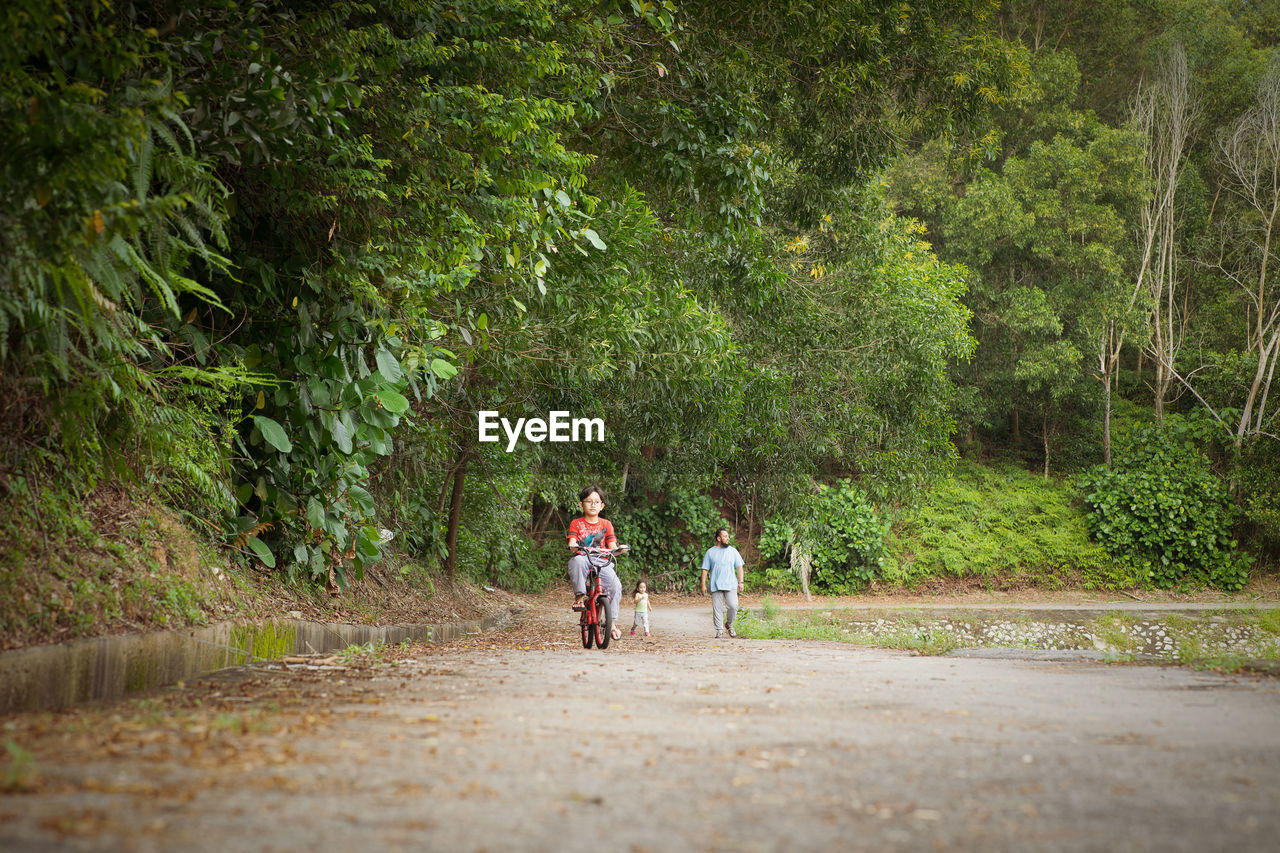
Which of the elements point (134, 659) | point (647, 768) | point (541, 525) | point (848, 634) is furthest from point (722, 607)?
point (541, 525)

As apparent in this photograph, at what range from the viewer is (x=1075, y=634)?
1719 cm

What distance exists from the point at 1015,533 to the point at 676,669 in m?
22.6

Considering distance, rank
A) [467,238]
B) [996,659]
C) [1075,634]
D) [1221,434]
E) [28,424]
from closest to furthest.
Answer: [28,424], [467,238], [996,659], [1075,634], [1221,434]

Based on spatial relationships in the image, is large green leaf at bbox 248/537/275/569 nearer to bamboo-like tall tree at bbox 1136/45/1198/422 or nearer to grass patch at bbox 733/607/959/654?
grass patch at bbox 733/607/959/654

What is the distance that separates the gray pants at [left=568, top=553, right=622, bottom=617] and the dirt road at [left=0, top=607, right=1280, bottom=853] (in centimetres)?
458

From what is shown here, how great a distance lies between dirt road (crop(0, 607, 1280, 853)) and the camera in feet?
9.23

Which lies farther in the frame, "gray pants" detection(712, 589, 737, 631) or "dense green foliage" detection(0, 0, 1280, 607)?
"gray pants" detection(712, 589, 737, 631)

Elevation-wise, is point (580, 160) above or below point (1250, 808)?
above

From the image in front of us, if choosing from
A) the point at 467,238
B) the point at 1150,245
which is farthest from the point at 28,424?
the point at 1150,245

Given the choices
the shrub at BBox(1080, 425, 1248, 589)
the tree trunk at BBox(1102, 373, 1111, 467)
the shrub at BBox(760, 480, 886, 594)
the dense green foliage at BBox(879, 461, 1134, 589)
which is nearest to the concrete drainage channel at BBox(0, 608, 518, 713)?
the shrub at BBox(760, 480, 886, 594)

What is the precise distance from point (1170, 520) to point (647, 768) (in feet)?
88.4

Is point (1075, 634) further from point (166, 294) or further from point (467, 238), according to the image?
point (166, 294)

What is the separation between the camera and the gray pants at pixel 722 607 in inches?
580

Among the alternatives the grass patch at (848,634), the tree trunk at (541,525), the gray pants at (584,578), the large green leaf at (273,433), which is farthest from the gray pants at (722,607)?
the tree trunk at (541,525)
